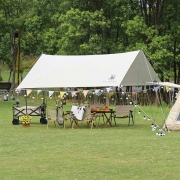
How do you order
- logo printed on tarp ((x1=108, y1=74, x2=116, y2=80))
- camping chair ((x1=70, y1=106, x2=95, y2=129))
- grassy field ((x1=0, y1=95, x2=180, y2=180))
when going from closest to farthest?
1. grassy field ((x1=0, y1=95, x2=180, y2=180))
2. logo printed on tarp ((x1=108, y1=74, x2=116, y2=80))
3. camping chair ((x1=70, y1=106, x2=95, y2=129))

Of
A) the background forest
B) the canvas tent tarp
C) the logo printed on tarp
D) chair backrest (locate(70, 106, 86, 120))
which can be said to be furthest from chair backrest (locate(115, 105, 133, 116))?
the background forest

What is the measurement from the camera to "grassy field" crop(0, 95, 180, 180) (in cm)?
757

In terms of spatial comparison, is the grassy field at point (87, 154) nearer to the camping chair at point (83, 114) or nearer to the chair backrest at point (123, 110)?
the camping chair at point (83, 114)

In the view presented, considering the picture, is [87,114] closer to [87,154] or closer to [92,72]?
[92,72]

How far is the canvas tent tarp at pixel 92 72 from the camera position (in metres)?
14.0

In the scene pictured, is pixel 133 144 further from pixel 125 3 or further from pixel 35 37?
pixel 35 37

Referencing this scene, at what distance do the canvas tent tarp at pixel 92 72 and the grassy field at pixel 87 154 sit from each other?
1359 millimetres

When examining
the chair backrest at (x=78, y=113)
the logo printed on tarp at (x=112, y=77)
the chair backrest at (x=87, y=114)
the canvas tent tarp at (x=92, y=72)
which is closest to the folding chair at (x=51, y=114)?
the chair backrest at (x=78, y=113)

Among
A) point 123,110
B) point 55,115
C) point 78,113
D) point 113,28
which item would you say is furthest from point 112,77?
point 113,28

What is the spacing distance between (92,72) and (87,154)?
538 centimetres

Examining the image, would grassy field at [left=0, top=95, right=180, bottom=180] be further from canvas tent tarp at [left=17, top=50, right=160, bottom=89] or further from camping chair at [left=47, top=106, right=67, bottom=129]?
canvas tent tarp at [left=17, top=50, right=160, bottom=89]

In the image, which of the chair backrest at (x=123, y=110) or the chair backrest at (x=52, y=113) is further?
the chair backrest at (x=123, y=110)

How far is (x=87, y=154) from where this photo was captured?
943 centimetres

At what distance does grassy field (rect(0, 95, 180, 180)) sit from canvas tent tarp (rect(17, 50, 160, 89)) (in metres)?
1.36
